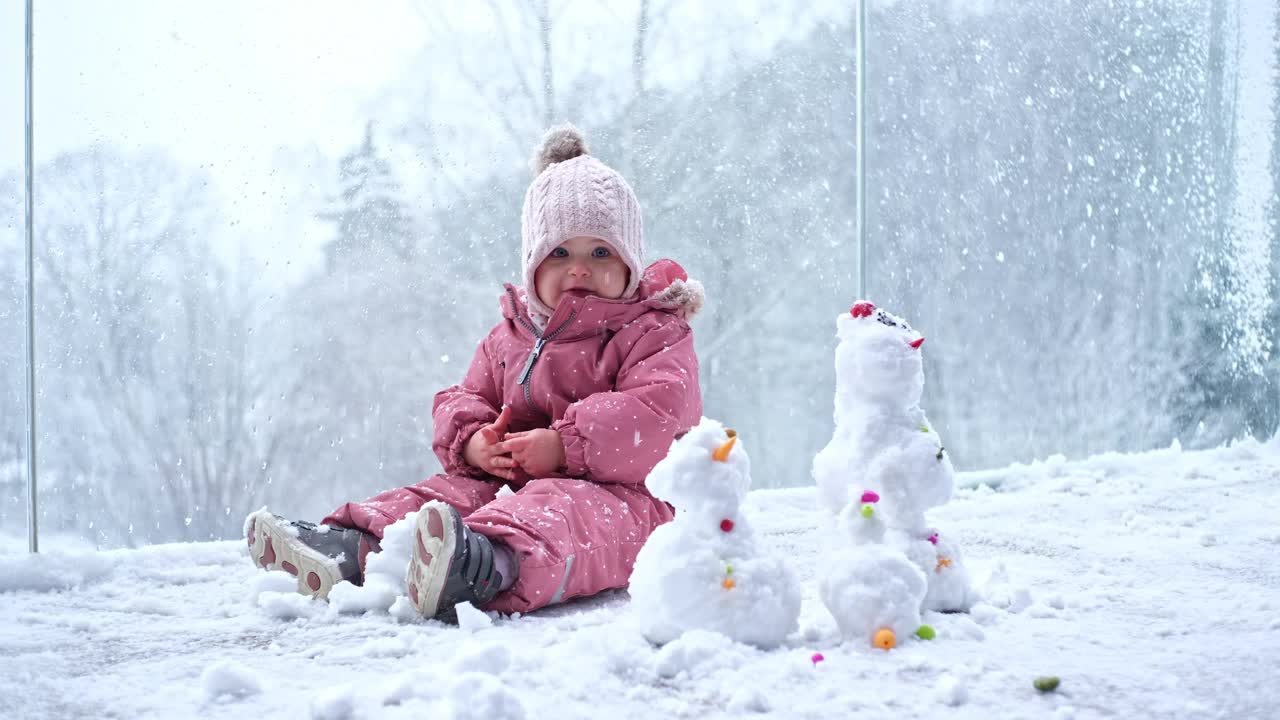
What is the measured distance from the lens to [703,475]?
1031 millimetres

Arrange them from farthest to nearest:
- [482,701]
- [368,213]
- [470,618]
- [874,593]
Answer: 1. [368,213]
2. [470,618]
3. [874,593]
4. [482,701]

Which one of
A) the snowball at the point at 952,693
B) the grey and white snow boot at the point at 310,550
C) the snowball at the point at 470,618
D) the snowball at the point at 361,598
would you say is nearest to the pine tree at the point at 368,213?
the grey and white snow boot at the point at 310,550

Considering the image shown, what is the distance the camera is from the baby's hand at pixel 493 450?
1399 mm

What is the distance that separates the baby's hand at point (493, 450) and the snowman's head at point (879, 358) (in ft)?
1.57

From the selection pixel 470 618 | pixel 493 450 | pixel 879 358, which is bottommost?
pixel 470 618

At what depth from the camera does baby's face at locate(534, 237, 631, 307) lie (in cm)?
147

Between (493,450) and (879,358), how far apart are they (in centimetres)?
55

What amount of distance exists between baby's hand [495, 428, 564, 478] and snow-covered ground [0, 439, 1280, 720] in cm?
18

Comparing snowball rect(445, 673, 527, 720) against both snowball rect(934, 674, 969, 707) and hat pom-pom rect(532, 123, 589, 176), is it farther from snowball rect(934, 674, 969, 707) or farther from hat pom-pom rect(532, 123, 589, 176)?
hat pom-pom rect(532, 123, 589, 176)

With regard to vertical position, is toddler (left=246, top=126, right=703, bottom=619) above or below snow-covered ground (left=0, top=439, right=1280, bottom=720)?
above

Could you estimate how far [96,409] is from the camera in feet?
6.17

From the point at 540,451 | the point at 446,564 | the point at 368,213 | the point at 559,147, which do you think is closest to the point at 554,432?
the point at 540,451

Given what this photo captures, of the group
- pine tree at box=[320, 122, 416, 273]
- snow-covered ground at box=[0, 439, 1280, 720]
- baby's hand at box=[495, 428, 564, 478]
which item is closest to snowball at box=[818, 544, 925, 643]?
snow-covered ground at box=[0, 439, 1280, 720]

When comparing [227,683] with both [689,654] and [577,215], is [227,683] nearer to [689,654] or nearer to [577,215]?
[689,654]
